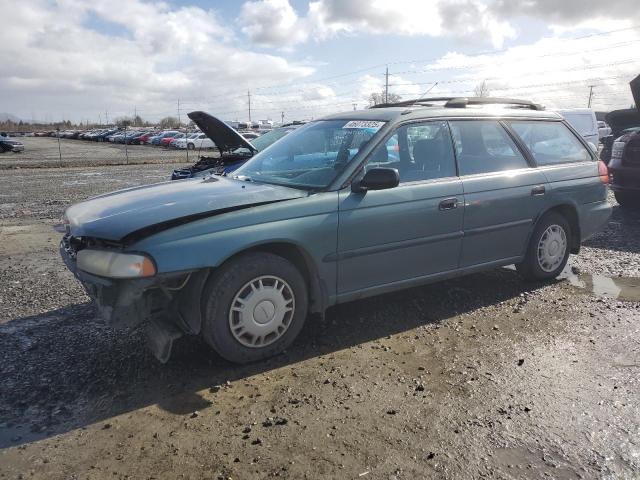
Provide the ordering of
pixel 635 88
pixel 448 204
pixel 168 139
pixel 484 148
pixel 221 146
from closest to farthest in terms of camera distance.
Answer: pixel 448 204, pixel 484 148, pixel 221 146, pixel 635 88, pixel 168 139

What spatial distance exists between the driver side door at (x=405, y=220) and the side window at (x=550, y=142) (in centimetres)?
110

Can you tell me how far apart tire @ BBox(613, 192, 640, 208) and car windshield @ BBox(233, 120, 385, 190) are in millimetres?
7079

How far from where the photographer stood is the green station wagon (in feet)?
10.9

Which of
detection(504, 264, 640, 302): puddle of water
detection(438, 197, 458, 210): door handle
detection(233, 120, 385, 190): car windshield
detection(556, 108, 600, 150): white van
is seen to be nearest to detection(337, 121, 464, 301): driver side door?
detection(438, 197, 458, 210): door handle

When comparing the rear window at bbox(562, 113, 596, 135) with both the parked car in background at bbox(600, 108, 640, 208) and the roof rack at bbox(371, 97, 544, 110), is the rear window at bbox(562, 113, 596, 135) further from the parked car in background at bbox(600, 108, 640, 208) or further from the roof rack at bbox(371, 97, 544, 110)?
the roof rack at bbox(371, 97, 544, 110)

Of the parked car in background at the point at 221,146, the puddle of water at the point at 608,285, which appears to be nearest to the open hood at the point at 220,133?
the parked car in background at the point at 221,146

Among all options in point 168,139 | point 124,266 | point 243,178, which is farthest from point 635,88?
point 168,139

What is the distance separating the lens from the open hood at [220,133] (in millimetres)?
8406

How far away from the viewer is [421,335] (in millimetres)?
4191

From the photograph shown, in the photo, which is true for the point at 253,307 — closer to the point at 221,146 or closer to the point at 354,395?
the point at 354,395

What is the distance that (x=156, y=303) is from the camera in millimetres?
3359

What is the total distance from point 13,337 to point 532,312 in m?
4.30

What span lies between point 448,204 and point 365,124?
37.6 inches

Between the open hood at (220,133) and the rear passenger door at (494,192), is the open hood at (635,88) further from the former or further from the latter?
the open hood at (220,133)
